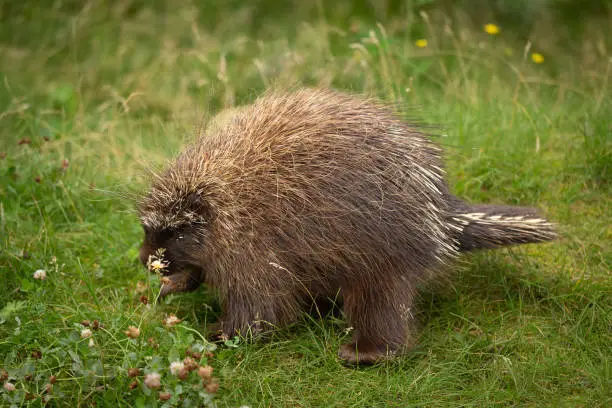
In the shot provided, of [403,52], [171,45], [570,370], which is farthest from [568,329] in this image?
[171,45]

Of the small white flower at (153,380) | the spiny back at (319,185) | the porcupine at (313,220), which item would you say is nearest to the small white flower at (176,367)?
the small white flower at (153,380)

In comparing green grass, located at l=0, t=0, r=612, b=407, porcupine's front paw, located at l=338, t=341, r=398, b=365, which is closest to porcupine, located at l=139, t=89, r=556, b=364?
porcupine's front paw, located at l=338, t=341, r=398, b=365

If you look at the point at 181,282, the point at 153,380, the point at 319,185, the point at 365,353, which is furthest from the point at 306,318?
the point at 153,380

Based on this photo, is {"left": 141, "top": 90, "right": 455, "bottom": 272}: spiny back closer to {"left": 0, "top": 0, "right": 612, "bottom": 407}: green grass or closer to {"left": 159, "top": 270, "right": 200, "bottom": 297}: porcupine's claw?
{"left": 159, "top": 270, "right": 200, "bottom": 297}: porcupine's claw

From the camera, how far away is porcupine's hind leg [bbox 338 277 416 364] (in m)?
3.20

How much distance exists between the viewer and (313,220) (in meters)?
3.13

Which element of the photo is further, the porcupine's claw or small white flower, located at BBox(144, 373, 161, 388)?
the porcupine's claw

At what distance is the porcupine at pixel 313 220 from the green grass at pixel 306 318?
19 centimetres

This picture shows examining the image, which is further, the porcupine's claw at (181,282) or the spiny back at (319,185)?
the porcupine's claw at (181,282)

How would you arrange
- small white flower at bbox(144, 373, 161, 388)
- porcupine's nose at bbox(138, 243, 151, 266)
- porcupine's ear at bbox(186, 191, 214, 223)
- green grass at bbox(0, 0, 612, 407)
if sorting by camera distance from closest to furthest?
small white flower at bbox(144, 373, 161, 388)
green grass at bbox(0, 0, 612, 407)
porcupine's ear at bbox(186, 191, 214, 223)
porcupine's nose at bbox(138, 243, 151, 266)

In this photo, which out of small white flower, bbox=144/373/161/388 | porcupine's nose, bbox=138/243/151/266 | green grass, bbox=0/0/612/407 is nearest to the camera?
small white flower, bbox=144/373/161/388

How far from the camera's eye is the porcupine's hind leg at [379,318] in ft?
10.5

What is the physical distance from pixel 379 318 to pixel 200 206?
98 centimetres

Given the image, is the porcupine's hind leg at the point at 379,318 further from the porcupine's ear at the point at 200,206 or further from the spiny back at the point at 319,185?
the porcupine's ear at the point at 200,206
